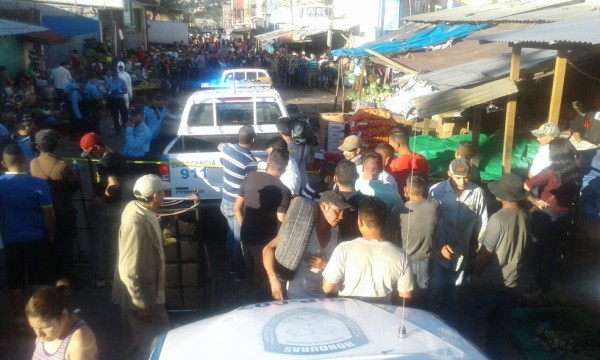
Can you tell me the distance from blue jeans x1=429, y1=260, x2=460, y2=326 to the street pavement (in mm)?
709

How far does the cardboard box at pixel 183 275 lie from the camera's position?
5.70 m

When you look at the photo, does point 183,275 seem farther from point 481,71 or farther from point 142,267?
point 481,71

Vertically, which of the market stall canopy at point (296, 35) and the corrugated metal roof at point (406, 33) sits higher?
the market stall canopy at point (296, 35)

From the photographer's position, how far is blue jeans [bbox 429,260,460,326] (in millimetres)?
5598

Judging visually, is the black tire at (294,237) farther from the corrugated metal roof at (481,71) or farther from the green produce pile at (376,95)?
the green produce pile at (376,95)

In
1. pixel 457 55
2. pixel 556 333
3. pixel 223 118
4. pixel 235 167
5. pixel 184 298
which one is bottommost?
pixel 556 333

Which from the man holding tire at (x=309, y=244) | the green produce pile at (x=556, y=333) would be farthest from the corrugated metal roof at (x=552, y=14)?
the man holding tire at (x=309, y=244)

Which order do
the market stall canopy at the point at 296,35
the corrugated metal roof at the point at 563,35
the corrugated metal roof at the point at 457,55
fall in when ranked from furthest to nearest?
the market stall canopy at the point at 296,35 < the corrugated metal roof at the point at 457,55 < the corrugated metal roof at the point at 563,35

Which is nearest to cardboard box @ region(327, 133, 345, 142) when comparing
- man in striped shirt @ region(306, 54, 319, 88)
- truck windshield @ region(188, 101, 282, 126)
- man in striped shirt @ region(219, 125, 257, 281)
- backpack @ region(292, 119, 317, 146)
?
truck windshield @ region(188, 101, 282, 126)

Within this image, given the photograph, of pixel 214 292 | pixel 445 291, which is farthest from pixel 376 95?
pixel 445 291

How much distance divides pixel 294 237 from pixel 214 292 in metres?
2.44

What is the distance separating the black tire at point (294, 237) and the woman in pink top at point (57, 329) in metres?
1.48

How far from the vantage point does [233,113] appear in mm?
9258

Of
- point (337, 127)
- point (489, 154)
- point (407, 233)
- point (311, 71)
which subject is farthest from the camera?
point (311, 71)
